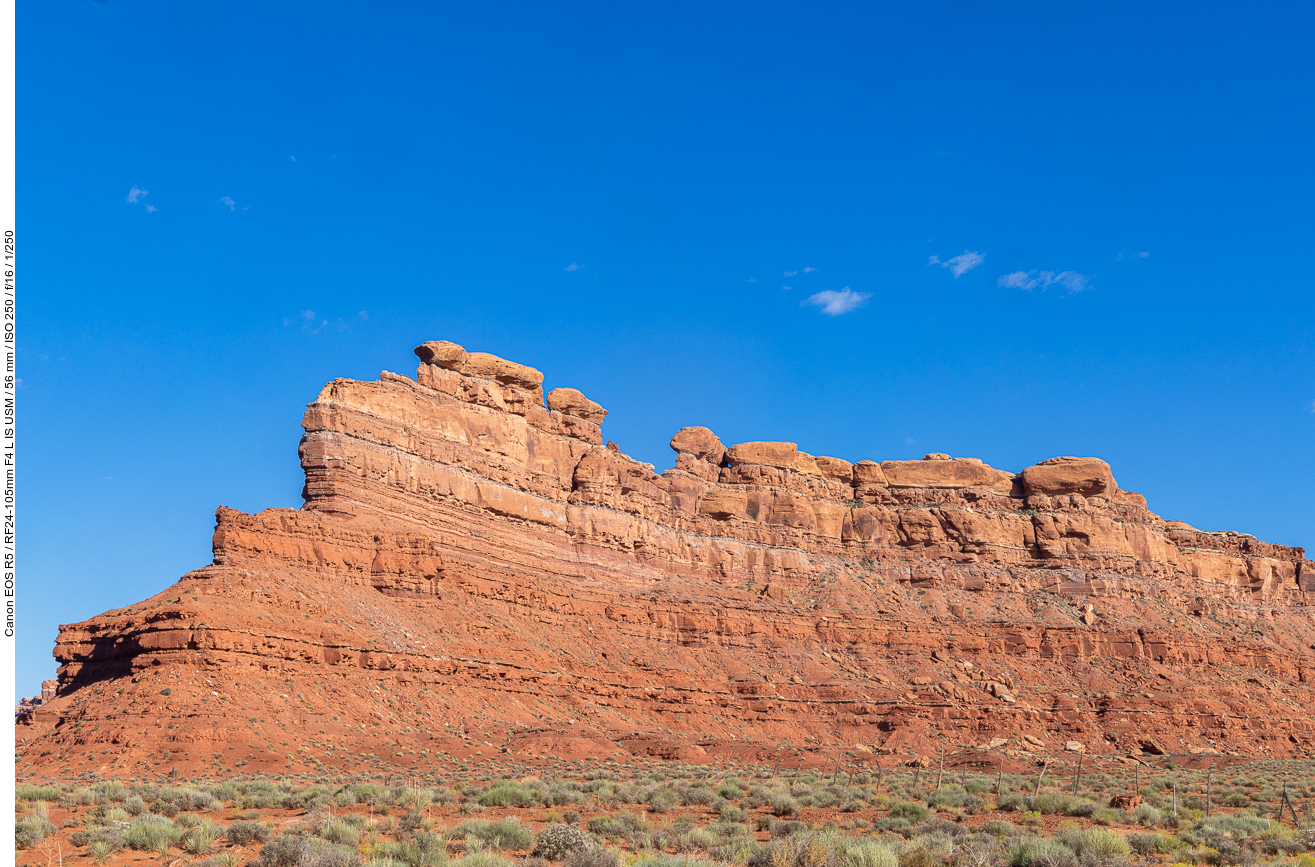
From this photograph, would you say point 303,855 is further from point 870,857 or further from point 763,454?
point 763,454

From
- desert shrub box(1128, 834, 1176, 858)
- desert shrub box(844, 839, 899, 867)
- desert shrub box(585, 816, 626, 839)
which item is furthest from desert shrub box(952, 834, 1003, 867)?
desert shrub box(585, 816, 626, 839)

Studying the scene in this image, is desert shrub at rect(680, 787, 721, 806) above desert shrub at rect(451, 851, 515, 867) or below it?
below

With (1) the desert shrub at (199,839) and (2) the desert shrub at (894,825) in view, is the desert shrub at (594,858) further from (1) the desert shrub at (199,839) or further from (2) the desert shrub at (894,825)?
(2) the desert shrub at (894,825)

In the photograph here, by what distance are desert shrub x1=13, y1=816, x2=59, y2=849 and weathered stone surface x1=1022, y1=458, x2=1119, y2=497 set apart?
7796 cm

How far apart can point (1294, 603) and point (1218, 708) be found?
31.3 meters

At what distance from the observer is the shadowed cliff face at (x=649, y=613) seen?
1489 inches

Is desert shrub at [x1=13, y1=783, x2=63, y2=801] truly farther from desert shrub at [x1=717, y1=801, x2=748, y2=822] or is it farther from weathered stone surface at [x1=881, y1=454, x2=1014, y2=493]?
weathered stone surface at [x1=881, y1=454, x2=1014, y2=493]

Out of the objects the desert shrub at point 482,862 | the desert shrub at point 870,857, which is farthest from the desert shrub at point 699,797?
the desert shrub at point 482,862

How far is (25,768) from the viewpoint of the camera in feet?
102

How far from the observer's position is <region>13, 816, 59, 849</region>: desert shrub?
15938mm

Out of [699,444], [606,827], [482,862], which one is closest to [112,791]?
[606,827]

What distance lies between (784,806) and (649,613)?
38965 mm

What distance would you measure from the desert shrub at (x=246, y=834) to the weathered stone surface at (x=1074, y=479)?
251 ft

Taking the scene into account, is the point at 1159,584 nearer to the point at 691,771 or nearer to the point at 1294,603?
the point at 1294,603
